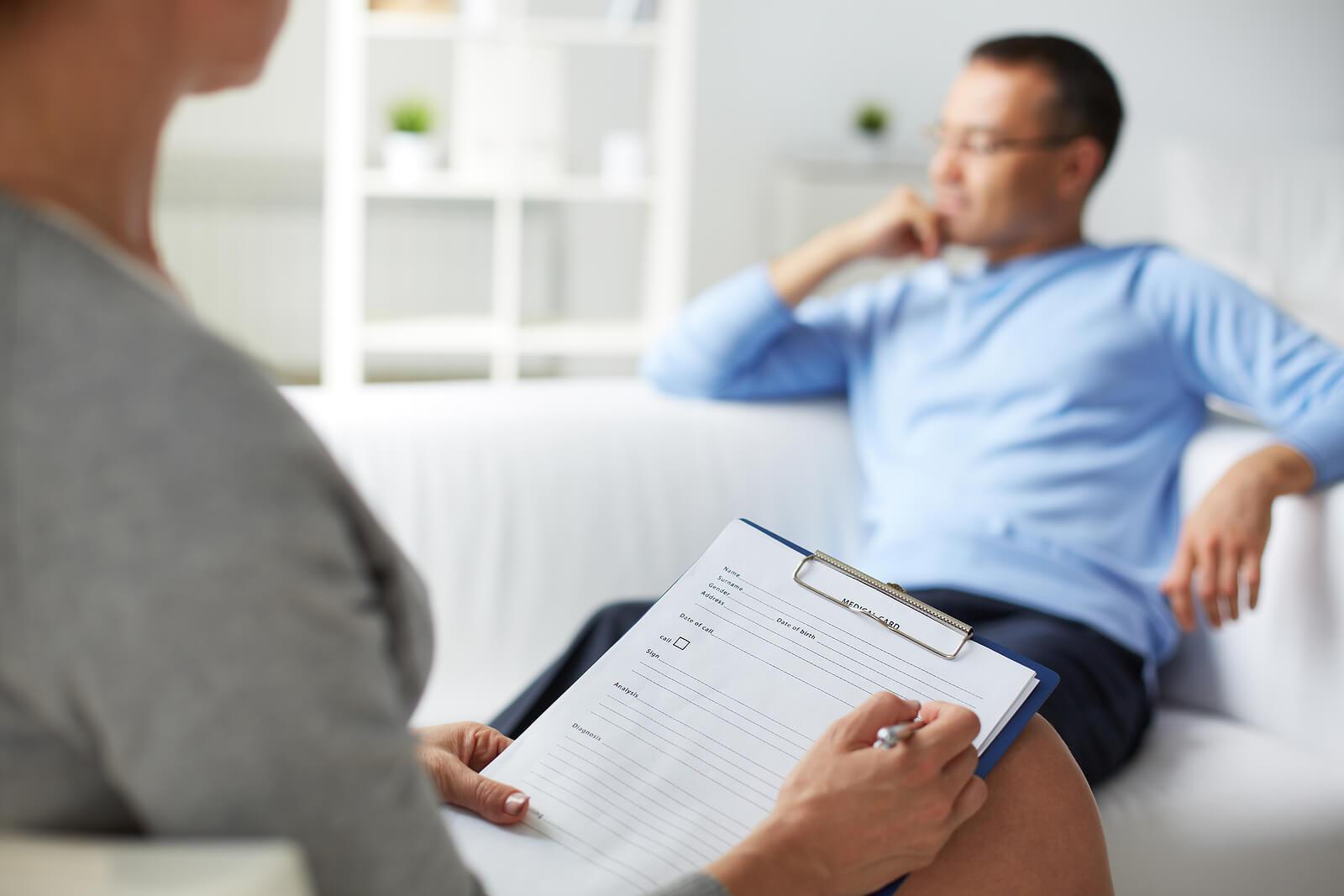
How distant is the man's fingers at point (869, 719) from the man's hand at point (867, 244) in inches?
37.0

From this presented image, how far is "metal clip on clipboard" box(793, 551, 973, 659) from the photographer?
0.82 meters

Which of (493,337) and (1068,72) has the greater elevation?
(1068,72)

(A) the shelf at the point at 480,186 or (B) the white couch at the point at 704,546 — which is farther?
(A) the shelf at the point at 480,186

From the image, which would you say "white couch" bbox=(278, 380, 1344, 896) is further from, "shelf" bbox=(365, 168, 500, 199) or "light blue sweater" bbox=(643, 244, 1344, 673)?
"shelf" bbox=(365, 168, 500, 199)

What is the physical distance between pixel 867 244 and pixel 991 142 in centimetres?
20

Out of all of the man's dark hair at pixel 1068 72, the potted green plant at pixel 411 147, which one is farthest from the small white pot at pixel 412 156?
the man's dark hair at pixel 1068 72

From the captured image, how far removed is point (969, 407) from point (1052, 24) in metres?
3.14

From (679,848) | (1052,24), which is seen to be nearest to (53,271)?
(679,848)

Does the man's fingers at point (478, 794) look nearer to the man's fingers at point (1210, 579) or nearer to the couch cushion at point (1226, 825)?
the couch cushion at point (1226, 825)

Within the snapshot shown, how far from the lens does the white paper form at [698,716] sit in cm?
74

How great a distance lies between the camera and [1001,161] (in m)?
1.55

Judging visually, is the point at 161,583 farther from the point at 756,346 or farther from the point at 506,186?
the point at 506,186

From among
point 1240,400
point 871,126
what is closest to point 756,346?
point 1240,400

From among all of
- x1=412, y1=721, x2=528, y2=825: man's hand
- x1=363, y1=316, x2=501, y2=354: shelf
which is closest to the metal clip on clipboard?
x1=412, y1=721, x2=528, y2=825: man's hand
